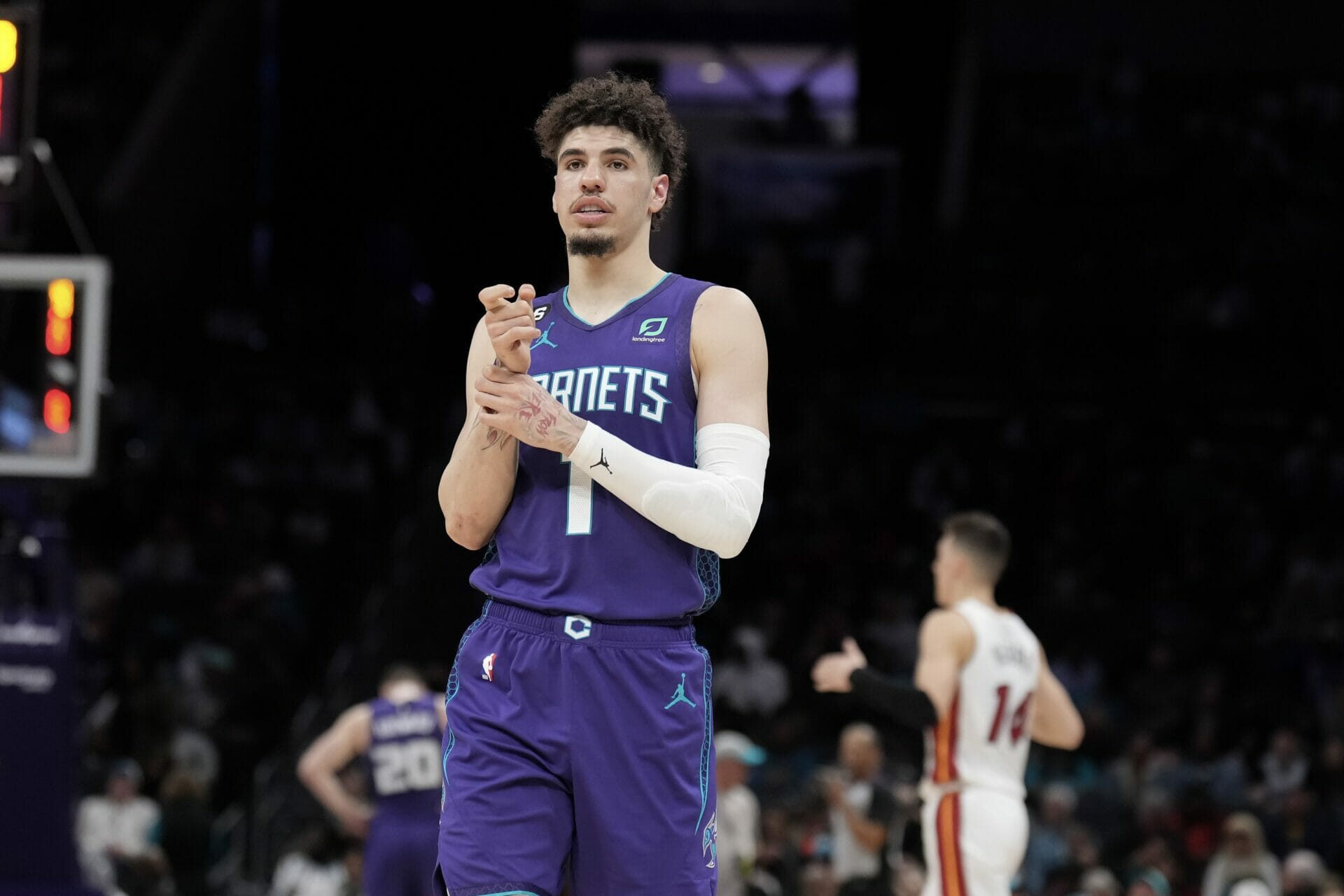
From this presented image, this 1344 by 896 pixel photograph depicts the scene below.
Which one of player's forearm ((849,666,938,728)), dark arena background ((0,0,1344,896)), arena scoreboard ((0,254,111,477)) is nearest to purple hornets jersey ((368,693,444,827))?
dark arena background ((0,0,1344,896))

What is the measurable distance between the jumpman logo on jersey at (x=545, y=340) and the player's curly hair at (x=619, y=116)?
16.6 inches

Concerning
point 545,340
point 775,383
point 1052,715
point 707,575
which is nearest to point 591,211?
point 545,340

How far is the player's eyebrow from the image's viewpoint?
4016mm

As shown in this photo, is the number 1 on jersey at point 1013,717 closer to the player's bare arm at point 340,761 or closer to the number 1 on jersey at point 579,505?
the number 1 on jersey at point 579,505

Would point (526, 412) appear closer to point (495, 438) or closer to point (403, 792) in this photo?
point (495, 438)

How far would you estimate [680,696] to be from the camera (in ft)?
12.5

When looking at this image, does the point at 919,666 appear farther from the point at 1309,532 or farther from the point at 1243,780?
the point at 1309,532

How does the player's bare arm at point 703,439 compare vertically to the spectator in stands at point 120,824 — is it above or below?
above

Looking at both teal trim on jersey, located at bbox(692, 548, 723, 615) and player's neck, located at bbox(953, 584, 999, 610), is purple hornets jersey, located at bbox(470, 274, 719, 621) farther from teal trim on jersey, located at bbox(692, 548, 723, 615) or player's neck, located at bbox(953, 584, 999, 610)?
player's neck, located at bbox(953, 584, 999, 610)

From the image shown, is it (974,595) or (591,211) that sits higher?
(591,211)

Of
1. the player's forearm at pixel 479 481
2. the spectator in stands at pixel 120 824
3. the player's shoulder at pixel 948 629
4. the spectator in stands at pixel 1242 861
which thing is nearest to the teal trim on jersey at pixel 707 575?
the player's forearm at pixel 479 481

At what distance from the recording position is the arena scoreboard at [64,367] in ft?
29.0

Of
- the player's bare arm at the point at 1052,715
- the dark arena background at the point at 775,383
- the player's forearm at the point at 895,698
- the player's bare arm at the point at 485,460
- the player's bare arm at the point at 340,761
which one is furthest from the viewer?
the dark arena background at the point at 775,383

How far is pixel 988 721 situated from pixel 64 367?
5.08 meters
